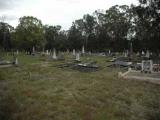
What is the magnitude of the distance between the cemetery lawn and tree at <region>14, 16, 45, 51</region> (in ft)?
119

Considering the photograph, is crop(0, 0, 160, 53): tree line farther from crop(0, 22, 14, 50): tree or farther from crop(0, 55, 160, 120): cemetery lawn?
crop(0, 55, 160, 120): cemetery lawn

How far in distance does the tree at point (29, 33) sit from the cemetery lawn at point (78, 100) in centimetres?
3641

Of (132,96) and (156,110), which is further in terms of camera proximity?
(132,96)

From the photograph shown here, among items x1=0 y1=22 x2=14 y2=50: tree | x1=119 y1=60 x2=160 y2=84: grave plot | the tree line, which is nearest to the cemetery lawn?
x1=119 y1=60 x2=160 y2=84: grave plot

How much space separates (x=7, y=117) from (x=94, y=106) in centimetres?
452

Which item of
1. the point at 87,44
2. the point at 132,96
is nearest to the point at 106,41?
the point at 87,44

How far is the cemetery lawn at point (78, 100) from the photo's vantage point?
11.3 metres

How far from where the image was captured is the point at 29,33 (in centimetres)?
5462

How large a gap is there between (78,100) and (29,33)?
143ft

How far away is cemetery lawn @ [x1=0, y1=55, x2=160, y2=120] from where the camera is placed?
11305 mm

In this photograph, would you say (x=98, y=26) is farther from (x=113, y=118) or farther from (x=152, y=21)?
(x=113, y=118)

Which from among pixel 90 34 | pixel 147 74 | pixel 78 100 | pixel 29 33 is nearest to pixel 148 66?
pixel 147 74

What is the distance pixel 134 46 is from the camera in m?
57.7

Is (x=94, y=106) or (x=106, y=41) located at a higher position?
(x=106, y=41)
